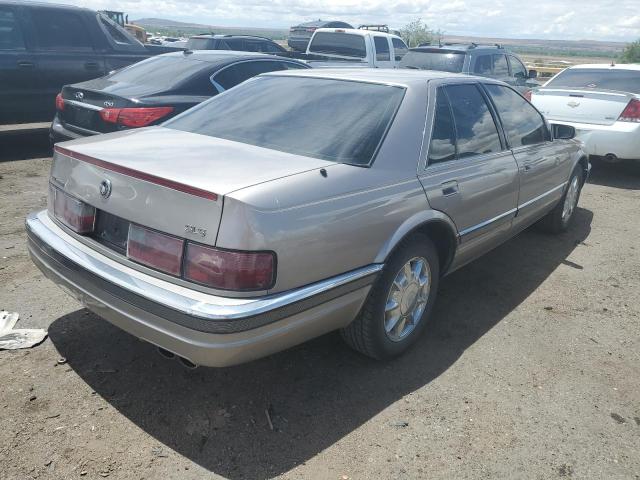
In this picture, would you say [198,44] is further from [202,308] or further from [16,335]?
[202,308]

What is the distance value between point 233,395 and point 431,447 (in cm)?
99

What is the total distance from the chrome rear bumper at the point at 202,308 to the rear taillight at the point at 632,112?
20.3ft

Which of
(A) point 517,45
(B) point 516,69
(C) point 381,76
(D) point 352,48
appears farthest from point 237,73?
(A) point 517,45

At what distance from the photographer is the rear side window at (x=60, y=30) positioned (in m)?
7.45

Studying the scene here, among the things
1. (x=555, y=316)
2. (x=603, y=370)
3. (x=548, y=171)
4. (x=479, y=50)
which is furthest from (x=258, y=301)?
(x=479, y=50)

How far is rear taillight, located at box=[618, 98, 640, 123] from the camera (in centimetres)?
738

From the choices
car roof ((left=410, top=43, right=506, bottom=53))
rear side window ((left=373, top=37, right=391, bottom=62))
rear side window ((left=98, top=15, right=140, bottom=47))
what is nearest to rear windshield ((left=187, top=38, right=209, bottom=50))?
rear side window ((left=98, top=15, right=140, bottom=47))

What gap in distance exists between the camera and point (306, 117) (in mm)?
3139

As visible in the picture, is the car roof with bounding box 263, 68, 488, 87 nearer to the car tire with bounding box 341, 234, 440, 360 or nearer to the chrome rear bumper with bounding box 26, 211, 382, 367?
the car tire with bounding box 341, 234, 440, 360

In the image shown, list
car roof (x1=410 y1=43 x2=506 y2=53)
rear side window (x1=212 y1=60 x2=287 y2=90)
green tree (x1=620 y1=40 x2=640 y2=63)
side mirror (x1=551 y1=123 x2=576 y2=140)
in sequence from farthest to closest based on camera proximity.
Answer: green tree (x1=620 y1=40 x2=640 y2=63) → car roof (x1=410 y1=43 x2=506 y2=53) → rear side window (x1=212 y1=60 x2=287 y2=90) → side mirror (x1=551 y1=123 x2=576 y2=140)

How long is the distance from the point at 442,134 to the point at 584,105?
5.33 metres

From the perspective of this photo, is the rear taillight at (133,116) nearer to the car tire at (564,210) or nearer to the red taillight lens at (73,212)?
the red taillight lens at (73,212)

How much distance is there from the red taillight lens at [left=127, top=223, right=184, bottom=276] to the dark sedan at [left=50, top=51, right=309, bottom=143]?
3.23m

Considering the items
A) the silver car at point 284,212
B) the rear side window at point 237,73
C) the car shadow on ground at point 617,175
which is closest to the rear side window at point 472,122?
the silver car at point 284,212
